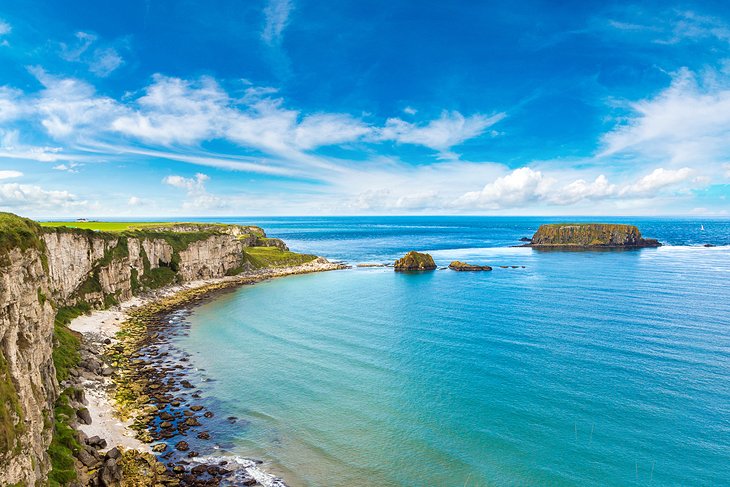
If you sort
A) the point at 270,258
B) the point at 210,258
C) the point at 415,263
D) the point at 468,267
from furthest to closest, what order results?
the point at 270,258, the point at 415,263, the point at 468,267, the point at 210,258

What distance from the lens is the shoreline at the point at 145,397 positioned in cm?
3177

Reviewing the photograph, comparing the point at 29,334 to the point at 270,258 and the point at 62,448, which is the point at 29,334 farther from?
the point at 270,258

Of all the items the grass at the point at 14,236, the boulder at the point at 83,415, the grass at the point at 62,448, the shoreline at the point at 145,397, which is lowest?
the shoreline at the point at 145,397

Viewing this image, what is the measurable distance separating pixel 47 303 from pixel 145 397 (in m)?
14.7

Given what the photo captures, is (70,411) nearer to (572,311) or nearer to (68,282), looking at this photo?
(68,282)

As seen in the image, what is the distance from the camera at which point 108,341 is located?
59188 millimetres

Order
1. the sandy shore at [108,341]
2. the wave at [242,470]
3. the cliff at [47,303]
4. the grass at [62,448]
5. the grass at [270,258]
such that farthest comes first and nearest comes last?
the grass at [270,258], the sandy shore at [108,341], the wave at [242,470], the grass at [62,448], the cliff at [47,303]

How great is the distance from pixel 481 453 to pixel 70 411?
3426cm

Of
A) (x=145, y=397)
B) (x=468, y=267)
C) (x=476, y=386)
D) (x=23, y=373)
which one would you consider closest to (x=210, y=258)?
(x=145, y=397)

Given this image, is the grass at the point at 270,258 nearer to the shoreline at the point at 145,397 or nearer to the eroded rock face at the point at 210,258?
the eroded rock face at the point at 210,258

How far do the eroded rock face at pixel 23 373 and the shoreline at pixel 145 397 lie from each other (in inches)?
284

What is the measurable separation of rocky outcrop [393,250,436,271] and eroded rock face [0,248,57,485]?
108184 millimetres

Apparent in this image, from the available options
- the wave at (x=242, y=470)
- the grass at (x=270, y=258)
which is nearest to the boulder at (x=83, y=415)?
the wave at (x=242, y=470)

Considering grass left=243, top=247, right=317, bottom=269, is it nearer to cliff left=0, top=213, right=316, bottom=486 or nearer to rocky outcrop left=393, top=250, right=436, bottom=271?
cliff left=0, top=213, right=316, bottom=486
